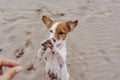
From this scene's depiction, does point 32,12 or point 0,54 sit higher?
point 32,12

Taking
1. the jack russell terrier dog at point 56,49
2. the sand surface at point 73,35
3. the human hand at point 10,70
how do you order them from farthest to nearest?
1. the sand surface at point 73,35
2. the jack russell terrier dog at point 56,49
3. the human hand at point 10,70

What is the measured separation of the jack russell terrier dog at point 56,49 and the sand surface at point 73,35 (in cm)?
67

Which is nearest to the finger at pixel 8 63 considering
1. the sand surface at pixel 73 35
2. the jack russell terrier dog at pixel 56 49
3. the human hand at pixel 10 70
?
the human hand at pixel 10 70

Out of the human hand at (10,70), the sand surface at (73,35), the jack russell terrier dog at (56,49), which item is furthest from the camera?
the sand surface at (73,35)

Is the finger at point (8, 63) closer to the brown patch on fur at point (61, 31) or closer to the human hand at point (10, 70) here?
the human hand at point (10, 70)

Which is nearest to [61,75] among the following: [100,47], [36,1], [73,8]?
[100,47]

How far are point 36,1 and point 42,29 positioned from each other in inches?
38.3

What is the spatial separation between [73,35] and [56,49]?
1.65m

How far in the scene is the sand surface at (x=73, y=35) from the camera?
378 centimetres

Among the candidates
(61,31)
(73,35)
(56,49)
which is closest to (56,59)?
(56,49)

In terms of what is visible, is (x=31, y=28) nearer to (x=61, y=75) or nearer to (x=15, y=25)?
(x=15, y=25)

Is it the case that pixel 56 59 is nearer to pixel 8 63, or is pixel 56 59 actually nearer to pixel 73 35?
pixel 73 35

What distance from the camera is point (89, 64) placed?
12.6ft

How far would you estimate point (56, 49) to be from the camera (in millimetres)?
2727
